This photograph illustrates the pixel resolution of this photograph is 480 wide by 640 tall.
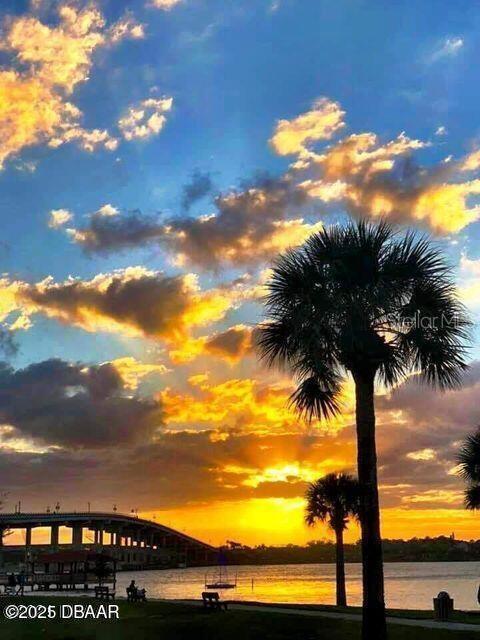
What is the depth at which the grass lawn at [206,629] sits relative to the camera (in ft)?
76.9

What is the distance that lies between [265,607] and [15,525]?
504 feet

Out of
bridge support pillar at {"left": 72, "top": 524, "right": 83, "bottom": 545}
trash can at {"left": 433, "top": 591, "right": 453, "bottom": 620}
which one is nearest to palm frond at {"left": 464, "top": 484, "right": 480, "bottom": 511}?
trash can at {"left": 433, "top": 591, "right": 453, "bottom": 620}

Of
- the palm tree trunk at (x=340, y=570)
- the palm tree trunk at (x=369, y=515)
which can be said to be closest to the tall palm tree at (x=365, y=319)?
the palm tree trunk at (x=369, y=515)

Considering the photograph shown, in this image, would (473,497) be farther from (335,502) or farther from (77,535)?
(77,535)

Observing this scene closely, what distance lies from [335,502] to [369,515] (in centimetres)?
3189

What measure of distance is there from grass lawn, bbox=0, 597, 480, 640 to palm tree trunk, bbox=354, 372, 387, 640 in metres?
3.16

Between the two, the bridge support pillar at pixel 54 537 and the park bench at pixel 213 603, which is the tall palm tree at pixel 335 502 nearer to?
the park bench at pixel 213 603

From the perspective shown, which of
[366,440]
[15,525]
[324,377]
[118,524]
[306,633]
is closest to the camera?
[366,440]

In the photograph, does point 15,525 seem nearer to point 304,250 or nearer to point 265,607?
point 265,607

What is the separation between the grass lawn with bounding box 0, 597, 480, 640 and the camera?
923 inches

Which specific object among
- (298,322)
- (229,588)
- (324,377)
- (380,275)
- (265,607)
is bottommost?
(229,588)

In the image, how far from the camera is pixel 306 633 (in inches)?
945

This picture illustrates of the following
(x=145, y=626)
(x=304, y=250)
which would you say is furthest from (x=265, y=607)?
(x=304, y=250)

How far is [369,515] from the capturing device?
20.4m
